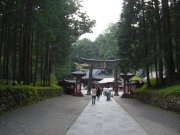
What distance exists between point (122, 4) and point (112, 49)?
46.6 m

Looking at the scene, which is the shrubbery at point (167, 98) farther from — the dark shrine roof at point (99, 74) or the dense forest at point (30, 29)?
the dark shrine roof at point (99, 74)

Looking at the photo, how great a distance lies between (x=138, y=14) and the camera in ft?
113

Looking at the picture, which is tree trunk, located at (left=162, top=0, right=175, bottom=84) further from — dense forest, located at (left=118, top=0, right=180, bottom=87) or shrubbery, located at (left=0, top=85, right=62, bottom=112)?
shrubbery, located at (left=0, top=85, right=62, bottom=112)

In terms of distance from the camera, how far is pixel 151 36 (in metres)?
29.6

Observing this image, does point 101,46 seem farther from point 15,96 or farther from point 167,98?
point 15,96

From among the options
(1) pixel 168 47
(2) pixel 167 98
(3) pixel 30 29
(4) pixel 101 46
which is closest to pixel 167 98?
(2) pixel 167 98

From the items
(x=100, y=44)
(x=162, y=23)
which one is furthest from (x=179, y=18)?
(x=100, y=44)

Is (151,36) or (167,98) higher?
(151,36)

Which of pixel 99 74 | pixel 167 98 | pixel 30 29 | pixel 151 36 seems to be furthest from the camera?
pixel 99 74

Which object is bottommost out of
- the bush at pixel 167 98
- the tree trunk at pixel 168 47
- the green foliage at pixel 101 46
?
the bush at pixel 167 98

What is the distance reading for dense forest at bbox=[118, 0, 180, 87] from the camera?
2733cm

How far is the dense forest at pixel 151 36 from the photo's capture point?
27328 mm

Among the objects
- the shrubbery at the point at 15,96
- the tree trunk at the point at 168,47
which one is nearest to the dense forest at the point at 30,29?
the shrubbery at the point at 15,96

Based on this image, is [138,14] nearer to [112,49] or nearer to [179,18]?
[179,18]
